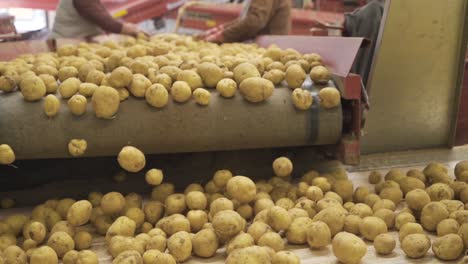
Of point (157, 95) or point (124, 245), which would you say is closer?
point (124, 245)

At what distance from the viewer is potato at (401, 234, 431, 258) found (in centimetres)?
129

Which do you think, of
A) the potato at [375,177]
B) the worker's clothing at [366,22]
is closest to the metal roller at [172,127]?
Result: the potato at [375,177]

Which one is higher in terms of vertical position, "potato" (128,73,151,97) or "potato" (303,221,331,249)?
"potato" (128,73,151,97)

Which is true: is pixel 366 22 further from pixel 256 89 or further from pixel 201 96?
pixel 201 96

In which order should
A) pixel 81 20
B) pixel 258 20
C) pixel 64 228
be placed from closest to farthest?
1. pixel 64 228
2. pixel 258 20
3. pixel 81 20

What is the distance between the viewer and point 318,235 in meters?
1.33

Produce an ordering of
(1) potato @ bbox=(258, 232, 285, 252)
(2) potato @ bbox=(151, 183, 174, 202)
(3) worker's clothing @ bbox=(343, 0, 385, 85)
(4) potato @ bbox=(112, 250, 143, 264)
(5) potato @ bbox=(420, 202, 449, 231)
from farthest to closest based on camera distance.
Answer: (3) worker's clothing @ bbox=(343, 0, 385, 85)
(2) potato @ bbox=(151, 183, 174, 202)
(5) potato @ bbox=(420, 202, 449, 231)
(1) potato @ bbox=(258, 232, 285, 252)
(4) potato @ bbox=(112, 250, 143, 264)

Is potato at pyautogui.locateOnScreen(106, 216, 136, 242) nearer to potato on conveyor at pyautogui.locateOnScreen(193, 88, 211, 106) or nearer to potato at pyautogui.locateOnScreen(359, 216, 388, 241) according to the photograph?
potato on conveyor at pyautogui.locateOnScreen(193, 88, 211, 106)

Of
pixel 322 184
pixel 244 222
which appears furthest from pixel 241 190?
pixel 322 184

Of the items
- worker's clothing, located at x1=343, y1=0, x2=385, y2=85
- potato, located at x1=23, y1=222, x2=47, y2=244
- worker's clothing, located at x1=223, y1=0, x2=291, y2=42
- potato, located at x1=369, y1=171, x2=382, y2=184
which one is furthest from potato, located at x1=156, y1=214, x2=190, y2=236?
worker's clothing, located at x1=223, y1=0, x2=291, y2=42

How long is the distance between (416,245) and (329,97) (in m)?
0.59

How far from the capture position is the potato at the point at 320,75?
175 cm

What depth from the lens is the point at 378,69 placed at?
207 cm

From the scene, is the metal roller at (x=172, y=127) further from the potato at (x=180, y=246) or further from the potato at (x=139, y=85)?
the potato at (x=180, y=246)
